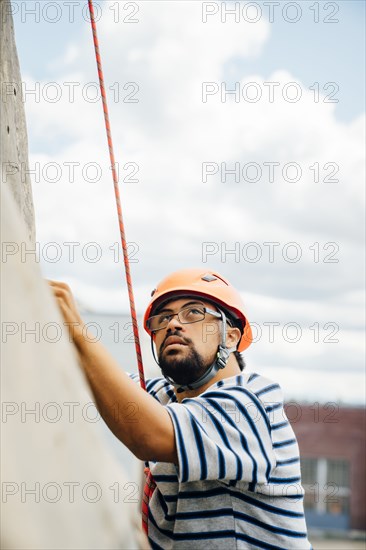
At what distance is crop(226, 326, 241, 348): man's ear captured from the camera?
3.76m

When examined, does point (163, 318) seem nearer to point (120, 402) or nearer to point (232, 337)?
point (232, 337)

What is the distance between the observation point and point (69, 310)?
8.19ft

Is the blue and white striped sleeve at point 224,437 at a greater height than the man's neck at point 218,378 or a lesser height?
greater

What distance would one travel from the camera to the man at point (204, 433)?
2.66m

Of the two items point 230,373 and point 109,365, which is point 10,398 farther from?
point 230,373

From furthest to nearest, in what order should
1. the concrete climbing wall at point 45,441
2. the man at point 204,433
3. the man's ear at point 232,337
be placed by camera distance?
the man's ear at point 232,337 → the man at point 204,433 → the concrete climbing wall at point 45,441

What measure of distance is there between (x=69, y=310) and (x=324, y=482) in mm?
32067

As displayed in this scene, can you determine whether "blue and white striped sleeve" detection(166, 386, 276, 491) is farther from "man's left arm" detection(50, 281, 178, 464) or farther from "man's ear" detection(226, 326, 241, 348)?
"man's ear" detection(226, 326, 241, 348)

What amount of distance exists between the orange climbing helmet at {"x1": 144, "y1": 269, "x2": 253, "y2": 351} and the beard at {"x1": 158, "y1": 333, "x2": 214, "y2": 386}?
1.16 ft

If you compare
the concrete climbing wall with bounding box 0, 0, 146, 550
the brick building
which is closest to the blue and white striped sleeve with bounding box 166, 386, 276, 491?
the concrete climbing wall with bounding box 0, 0, 146, 550

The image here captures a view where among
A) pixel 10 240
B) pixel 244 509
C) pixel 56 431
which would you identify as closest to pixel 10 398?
pixel 56 431

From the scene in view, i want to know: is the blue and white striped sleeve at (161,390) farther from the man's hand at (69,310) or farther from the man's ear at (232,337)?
the man's hand at (69,310)

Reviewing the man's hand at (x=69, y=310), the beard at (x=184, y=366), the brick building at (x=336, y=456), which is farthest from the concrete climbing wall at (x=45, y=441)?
the brick building at (x=336, y=456)

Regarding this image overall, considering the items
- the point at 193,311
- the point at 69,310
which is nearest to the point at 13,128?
the point at 69,310
